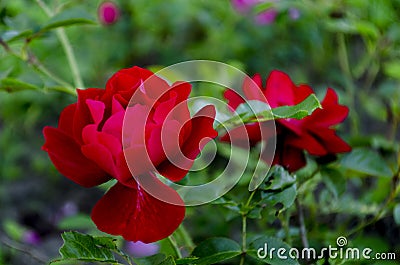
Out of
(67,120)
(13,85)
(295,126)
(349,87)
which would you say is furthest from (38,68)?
(349,87)

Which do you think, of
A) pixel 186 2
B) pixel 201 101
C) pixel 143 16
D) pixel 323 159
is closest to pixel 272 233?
pixel 323 159

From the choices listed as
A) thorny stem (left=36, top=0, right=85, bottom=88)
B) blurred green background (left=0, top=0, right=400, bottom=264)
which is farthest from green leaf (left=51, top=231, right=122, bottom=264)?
blurred green background (left=0, top=0, right=400, bottom=264)

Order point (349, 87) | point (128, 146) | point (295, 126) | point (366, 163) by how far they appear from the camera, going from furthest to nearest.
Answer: point (349, 87) → point (366, 163) → point (295, 126) → point (128, 146)

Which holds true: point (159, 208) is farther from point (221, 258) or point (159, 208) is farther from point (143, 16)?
point (143, 16)

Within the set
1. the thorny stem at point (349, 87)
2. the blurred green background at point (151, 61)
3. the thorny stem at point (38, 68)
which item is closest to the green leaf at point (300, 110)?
the thorny stem at point (38, 68)

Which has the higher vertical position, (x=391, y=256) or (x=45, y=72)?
(x=45, y=72)

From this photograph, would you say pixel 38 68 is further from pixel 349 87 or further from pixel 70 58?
pixel 349 87

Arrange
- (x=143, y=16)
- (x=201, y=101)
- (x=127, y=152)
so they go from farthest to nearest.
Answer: (x=143, y=16) → (x=201, y=101) → (x=127, y=152)

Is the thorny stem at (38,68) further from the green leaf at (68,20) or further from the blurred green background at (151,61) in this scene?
the blurred green background at (151,61)

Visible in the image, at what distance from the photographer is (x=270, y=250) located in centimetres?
53

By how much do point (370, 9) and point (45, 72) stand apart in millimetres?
660

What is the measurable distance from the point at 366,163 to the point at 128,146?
362 millimetres

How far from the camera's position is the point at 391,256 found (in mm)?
682

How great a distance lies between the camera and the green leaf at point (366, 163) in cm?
70
